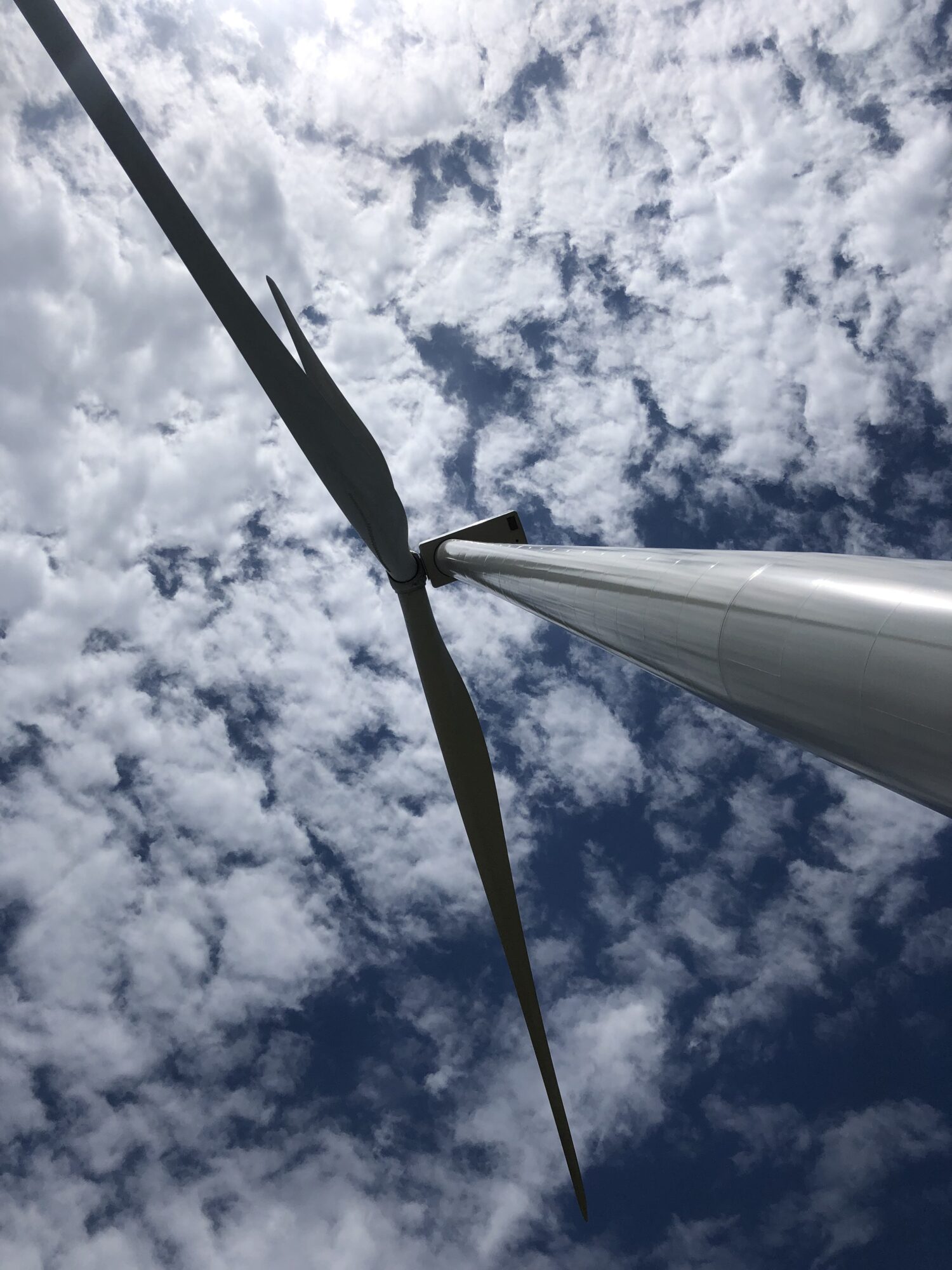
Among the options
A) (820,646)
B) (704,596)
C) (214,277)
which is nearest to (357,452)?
(214,277)

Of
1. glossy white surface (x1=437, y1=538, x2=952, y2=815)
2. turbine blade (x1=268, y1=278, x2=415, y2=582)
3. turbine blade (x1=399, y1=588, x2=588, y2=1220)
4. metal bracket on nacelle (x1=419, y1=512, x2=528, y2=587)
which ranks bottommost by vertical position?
glossy white surface (x1=437, y1=538, x2=952, y2=815)

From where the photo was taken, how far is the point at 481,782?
2789cm

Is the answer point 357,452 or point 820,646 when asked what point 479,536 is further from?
point 820,646

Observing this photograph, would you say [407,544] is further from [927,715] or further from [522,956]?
[927,715]

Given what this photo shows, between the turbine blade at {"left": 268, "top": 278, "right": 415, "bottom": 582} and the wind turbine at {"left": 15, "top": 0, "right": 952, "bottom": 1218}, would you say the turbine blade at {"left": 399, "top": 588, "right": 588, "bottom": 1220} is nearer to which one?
the wind turbine at {"left": 15, "top": 0, "right": 952, "bottom": 1218}

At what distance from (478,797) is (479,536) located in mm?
13392

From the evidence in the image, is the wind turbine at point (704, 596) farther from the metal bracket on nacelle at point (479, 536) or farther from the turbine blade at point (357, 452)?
the metal bracket on nacelle at point (479, 536)

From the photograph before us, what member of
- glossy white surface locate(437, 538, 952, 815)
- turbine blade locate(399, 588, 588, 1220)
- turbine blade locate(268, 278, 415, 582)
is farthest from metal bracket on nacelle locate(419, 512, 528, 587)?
glossy white surface locate(437, 538, 952, 815)

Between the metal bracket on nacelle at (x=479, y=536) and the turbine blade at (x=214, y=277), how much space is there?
11890 millimetres

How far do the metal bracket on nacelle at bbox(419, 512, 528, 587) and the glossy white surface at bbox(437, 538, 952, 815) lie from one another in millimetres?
23187

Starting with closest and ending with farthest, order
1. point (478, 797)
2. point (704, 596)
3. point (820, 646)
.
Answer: point (820, 646)
point (704, 596)
point (478, 797)

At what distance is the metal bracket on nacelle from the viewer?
32.5m

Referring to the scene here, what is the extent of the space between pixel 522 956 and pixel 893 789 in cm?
2497

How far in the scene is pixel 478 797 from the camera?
2781 centimetres
